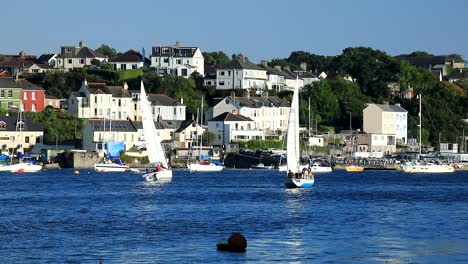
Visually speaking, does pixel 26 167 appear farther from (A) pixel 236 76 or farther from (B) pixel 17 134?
(A) pixel 236 76

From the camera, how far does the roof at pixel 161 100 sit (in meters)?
161

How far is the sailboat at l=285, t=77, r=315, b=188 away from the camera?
90.8 metres

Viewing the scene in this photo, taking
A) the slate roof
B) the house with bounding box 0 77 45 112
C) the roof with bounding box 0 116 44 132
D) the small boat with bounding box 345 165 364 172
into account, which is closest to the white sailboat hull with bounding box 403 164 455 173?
the small boat with bounding box 345 165 364 172

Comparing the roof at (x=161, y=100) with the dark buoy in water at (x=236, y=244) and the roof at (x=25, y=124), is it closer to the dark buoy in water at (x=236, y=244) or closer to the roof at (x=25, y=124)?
the roof at (x=25, y=124)

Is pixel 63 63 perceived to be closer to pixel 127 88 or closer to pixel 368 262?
pixel 127 88

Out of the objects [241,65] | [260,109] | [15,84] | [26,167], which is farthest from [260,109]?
[26,167]

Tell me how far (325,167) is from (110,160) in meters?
26.1

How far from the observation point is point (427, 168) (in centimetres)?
14600

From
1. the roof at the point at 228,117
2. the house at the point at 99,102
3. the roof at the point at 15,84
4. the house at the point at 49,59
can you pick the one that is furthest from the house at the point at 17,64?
the roof at the point at 228,117

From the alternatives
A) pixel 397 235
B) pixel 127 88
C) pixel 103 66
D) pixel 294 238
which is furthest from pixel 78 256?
pixel 103 66

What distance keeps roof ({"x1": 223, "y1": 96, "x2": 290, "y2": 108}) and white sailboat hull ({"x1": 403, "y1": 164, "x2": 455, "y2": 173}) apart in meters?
28.0

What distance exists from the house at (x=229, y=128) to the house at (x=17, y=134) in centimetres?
2514

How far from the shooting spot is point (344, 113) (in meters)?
184

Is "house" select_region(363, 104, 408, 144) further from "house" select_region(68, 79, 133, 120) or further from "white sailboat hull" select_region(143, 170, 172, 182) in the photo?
"white sailboat hull" select_region(143, 170, 172, 182)
